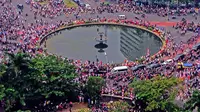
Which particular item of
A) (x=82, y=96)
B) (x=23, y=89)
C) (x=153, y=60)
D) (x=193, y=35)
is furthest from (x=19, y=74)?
(x=193, y=35)

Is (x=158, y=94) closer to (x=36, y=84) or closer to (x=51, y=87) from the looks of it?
(x=51, y=87)

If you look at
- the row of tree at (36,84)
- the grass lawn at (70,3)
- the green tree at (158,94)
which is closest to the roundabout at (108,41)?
the grass lawn at (70,3)

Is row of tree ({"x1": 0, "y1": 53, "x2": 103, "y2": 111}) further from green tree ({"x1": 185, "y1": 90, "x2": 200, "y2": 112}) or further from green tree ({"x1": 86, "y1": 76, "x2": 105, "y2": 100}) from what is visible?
green tree ({"x1": 185, "y1": 90, "x2": 200, "y2": 112})

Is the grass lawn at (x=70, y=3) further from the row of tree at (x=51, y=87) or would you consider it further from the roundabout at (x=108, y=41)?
the row of tree at (x=51, y=87)

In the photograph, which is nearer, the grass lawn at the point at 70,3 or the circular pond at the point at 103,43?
the circular pond at the point at 103,43

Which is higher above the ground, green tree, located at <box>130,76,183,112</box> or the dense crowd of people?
the dense crowd of people

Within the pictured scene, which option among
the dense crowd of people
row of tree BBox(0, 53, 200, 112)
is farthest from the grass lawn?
row of tree BBox(0, 53, 200, 112)
